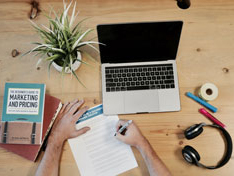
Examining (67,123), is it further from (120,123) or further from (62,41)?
(62,41)

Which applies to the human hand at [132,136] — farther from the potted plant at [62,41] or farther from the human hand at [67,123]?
the potted plant at [62,41]

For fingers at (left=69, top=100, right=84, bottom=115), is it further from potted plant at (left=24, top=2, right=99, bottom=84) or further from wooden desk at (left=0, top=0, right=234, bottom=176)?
potted plant at (left=24, top=2, right=99, bottom=84)

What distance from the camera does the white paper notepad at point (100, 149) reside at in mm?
962

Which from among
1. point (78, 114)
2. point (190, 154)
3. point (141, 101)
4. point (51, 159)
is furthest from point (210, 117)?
point (51, 159)

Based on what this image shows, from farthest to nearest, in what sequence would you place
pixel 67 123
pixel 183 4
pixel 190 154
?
pixel 183 4 < pixel 67 123 < pixel 190 154

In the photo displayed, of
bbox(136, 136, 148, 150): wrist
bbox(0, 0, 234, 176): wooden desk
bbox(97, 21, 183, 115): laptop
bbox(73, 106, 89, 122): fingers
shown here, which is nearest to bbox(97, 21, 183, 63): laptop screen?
bbox(97, 21, 183, 115): laptop

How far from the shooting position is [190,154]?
2.98ft

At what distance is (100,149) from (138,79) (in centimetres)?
34

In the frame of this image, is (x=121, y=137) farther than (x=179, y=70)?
No

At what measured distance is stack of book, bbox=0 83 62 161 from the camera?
37.6 inches

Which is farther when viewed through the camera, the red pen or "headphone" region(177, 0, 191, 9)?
"headphone" region(177, 0, 191, 9)

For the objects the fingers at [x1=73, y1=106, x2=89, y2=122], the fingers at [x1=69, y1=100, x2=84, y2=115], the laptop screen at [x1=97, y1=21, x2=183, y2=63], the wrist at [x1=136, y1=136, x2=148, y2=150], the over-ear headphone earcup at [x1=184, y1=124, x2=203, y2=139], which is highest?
the laptop screen at [x1=97, y1=21, x2=183, y2=63]

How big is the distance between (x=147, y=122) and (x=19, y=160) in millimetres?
564

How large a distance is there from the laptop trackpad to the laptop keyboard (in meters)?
0.02
